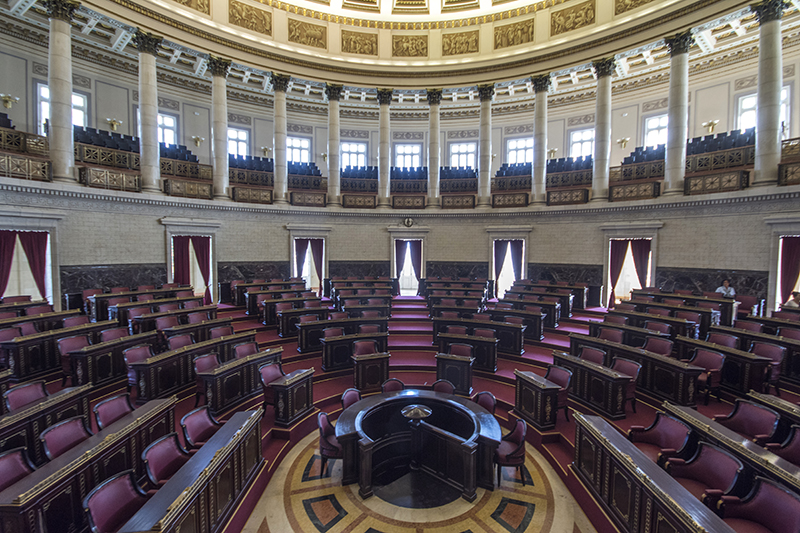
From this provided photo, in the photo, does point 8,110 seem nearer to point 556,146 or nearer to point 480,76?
point 480,76

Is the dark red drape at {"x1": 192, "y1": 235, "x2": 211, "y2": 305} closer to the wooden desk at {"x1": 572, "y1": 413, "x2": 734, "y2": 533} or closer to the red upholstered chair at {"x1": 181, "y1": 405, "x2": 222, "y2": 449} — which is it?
the red upholstered chair at {"x1": 181, "y1": 405, "x2": 222, "y2": 449}

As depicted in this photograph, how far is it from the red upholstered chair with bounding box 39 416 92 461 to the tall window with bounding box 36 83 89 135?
17.4m

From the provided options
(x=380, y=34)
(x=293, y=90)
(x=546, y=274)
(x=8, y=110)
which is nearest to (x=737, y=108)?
Result: (x=546, y=274)

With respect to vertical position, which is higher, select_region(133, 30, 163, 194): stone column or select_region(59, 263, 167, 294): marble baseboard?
select_region(133, 30, 163, 194): stone column

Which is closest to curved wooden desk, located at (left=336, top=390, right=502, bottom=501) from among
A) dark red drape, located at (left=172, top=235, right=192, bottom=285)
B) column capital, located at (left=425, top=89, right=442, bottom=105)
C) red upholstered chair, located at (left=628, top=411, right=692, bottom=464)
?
red upholstered chair, located at (left=628, top=411, right=692, bottom=464)

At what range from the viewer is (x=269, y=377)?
6844mm

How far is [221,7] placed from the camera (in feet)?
49.9

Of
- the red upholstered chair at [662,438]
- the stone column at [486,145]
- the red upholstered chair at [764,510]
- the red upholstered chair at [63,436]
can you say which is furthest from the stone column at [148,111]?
the red upholstered chair at [764,510]

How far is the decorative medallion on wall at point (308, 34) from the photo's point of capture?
16934 mm

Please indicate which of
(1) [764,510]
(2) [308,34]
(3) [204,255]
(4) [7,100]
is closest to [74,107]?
(4) [7,100]

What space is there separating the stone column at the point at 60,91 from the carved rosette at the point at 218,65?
4326 millimetres

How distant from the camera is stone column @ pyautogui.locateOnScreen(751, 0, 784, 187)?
38.3 ft

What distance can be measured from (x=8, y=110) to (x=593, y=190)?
25.1m

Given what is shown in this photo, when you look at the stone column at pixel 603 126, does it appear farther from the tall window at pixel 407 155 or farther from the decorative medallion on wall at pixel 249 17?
the decorative medallion on wall at pixel 249 17
